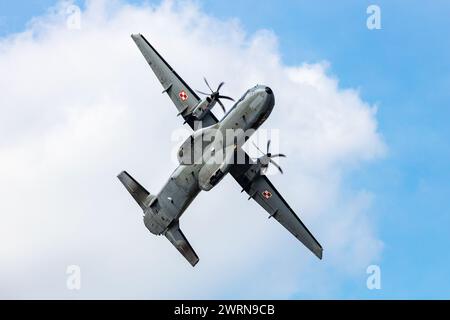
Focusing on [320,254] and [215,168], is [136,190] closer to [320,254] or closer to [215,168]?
[215,168]

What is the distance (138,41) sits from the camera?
8081 cm

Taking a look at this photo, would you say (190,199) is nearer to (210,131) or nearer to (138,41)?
(210,131)

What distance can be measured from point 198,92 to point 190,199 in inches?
417

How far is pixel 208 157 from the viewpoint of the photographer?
72875mm

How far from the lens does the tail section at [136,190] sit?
260 ft

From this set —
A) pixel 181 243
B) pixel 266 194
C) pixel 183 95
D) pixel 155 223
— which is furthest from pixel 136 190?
pixel 266 194

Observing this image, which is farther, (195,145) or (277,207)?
(277,207)

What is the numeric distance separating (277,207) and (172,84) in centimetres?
1671

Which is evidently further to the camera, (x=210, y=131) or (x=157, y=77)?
(x=157, y=77)
